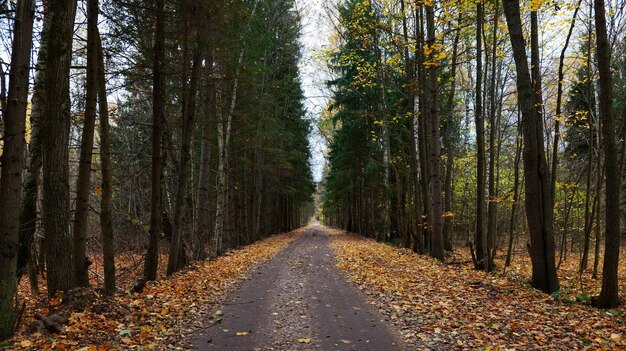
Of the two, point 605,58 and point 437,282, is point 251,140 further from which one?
point 605,58

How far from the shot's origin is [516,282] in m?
9.10

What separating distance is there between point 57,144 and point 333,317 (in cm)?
517

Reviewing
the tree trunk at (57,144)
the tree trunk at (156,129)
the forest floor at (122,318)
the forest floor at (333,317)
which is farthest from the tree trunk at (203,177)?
the tree trunk at (57,144)

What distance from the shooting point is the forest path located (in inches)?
213

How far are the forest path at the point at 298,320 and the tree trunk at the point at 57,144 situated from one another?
9.14 ft

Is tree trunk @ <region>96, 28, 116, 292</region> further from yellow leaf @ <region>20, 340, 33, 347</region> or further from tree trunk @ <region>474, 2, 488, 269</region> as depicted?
tree trunk @ <region>474, 2, 488, 269</region>

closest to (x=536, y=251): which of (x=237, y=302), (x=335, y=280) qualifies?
(x=335, y=280)

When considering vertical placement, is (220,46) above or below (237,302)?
above

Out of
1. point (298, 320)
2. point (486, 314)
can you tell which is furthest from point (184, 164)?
point (486, 314)

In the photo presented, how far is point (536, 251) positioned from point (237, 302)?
6.09 meters

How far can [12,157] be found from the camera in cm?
496

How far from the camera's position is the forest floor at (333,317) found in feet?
17.2

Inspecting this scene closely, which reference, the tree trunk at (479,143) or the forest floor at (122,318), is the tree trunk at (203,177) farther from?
the tree trunk at (479,143)

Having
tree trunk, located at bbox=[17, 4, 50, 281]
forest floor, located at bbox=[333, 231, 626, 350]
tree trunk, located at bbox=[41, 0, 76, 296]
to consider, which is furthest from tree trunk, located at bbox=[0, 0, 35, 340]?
forest floor, located at bbox=[333, 231, 626, 350]
